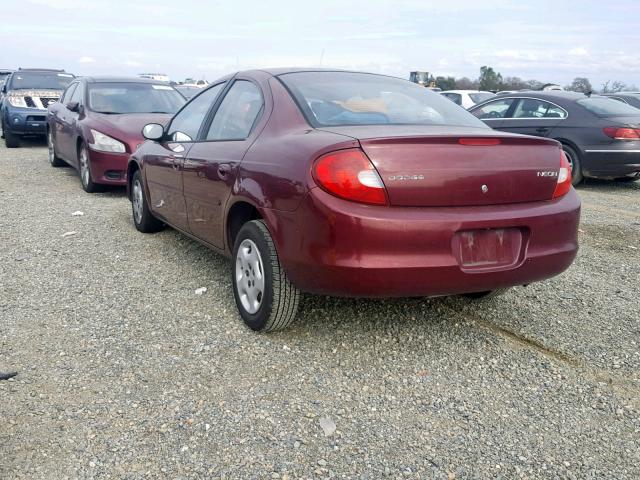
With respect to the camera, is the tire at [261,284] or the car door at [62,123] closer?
the tire at [261,284]

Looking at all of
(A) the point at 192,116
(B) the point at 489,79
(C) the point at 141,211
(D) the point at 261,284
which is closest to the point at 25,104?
(C) the point at 141,211

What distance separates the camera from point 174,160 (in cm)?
465

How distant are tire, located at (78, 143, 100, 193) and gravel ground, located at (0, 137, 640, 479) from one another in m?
3.19

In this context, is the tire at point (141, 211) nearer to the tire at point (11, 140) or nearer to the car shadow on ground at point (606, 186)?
the car shadow on ground at point (606, 186)

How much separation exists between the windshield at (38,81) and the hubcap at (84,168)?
23.2 ft

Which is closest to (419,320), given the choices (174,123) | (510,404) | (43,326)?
(510,404)

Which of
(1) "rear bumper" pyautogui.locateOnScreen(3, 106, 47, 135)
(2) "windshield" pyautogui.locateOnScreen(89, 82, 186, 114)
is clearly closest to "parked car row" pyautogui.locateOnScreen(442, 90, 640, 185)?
(2) "windshield" pyautogui.locateOnScreen(89, 82, 186, 114)

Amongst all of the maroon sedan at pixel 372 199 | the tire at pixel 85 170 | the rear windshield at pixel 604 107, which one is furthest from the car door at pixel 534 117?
the tire at pixel 85 170

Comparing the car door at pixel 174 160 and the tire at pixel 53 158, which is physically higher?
the car door at pixel 174 160

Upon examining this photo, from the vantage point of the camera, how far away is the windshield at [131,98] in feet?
27.9

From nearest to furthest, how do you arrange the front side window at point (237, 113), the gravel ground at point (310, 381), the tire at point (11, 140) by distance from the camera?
the gravel ground at point (310, 381) < the front side window at point (237, 113) < the tire at point (11, 140)

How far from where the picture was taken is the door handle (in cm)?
373

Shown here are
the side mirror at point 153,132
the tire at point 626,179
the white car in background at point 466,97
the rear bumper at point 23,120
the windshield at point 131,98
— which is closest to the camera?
the side mirror at point 153,132

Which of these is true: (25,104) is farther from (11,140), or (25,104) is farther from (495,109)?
(495,109)
